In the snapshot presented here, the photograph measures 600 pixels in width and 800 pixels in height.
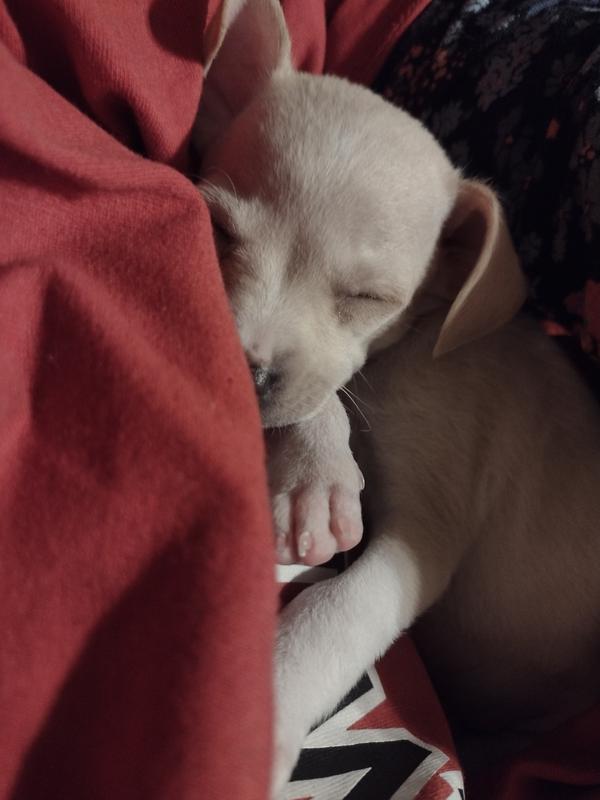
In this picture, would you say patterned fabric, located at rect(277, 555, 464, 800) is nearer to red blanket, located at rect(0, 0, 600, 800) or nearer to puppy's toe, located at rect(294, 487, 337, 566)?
puppy's toe, located at rect(294, 487, 337, 566)

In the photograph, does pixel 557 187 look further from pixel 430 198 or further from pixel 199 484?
pixel 199 484

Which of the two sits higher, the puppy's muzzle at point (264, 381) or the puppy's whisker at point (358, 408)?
the puppy's muzzle at point (264, 381)

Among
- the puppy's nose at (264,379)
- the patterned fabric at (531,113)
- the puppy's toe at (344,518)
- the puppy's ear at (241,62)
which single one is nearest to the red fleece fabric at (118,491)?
the puppy's nose at (264,379)

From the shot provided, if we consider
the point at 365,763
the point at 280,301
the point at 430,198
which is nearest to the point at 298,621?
the point at 365,763

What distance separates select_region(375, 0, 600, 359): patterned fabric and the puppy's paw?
63 cm

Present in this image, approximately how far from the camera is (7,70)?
935 mm

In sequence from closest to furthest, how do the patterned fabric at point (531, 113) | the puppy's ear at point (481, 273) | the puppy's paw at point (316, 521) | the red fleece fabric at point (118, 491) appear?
1. the red fleece fabric at point (118, 491)
2. the puppy's paw at point (316, 521)
3. the puppy's ear at point (481, 273)
4. the patterned fabric at point (531, 113)

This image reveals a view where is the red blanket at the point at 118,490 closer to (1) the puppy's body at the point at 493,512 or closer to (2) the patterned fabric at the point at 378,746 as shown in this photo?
(2) the patterned fabric at the point at 378,746

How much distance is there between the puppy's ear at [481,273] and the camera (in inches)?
55.4

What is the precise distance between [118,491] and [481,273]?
82 centimetres

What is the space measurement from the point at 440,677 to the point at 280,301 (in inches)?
37.2

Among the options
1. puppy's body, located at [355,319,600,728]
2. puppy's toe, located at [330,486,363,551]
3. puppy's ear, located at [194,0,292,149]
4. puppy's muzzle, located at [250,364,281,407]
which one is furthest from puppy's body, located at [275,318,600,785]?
puppy's ear, located at [194,0,292,149]

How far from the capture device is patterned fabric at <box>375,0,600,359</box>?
4.94ft

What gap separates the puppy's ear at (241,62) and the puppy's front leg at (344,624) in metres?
0.90
